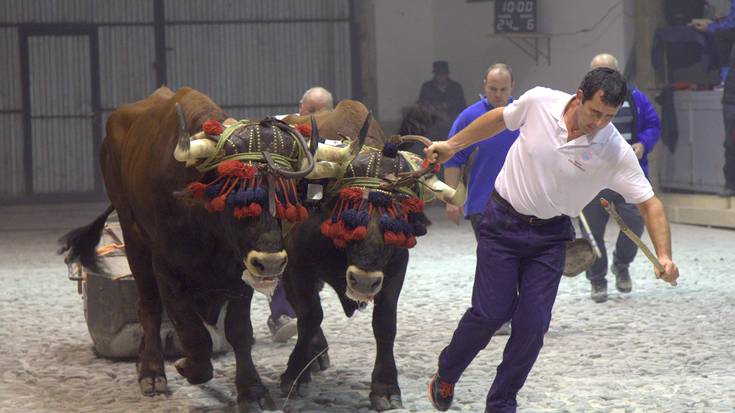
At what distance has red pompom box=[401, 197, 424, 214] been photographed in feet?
21.4

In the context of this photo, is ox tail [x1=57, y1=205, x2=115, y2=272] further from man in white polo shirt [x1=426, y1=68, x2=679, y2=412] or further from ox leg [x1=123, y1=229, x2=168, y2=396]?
man in white polo shirt [x1=426, y1=68, x2=679, y2=412]

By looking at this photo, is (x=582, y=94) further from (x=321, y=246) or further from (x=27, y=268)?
(x=27, y=268)

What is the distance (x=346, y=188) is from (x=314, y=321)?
0.93 metres

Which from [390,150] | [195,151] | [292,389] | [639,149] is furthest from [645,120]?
[195,151]

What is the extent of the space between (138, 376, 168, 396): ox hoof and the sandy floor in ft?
0.28

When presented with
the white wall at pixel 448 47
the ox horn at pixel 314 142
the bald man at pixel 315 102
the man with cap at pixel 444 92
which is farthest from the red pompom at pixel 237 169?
the man with cap at pixel 444 92

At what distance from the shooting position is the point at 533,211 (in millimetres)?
5910

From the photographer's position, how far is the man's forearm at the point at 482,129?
607cm

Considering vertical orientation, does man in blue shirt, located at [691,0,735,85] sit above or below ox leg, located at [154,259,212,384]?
above

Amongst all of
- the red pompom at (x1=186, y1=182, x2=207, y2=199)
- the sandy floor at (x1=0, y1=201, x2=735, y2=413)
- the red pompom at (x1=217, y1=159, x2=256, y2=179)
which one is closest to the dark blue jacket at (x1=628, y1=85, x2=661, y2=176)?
the sandy floor at (x1=0, y1=201, x2=735, y2=413)

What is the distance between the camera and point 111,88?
19.5m

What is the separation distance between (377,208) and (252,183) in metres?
0.71

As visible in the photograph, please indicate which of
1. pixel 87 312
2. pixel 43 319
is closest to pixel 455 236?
pixel 43 319

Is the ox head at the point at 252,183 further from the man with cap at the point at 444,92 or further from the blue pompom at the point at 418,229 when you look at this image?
the man with cap at the point at 444,92
